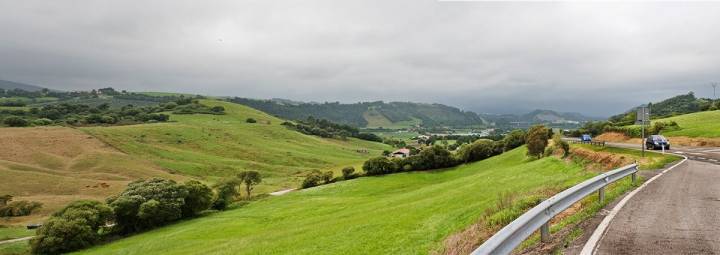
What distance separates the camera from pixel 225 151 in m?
155

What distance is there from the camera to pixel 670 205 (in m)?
12.7

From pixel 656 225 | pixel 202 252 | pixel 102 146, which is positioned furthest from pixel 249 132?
pixel 656 225

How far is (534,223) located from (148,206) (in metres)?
64.8

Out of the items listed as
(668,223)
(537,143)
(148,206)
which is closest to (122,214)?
(148,206)

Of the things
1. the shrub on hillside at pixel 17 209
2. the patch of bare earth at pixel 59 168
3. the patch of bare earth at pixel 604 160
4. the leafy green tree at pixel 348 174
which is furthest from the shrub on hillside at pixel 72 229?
the patch of bare earth at pixel 604 160

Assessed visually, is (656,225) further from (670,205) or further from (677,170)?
(677,170)

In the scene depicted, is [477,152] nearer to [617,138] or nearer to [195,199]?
[617,138]

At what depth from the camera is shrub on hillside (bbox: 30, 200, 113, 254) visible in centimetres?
5262

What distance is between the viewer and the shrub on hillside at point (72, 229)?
173ft

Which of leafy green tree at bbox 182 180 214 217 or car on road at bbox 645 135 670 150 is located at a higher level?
car on road at bbox 645 135 670 150

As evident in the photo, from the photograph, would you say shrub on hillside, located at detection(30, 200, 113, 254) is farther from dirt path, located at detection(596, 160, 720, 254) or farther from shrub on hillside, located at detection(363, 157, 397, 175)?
dirt path, located at detection(596, 160, 720, 254)

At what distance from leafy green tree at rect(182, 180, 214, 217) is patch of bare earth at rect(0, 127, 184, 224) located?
1136 inches

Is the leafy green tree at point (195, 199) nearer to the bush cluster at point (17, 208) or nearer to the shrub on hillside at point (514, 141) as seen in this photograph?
the bush cluster at point (17, 208)

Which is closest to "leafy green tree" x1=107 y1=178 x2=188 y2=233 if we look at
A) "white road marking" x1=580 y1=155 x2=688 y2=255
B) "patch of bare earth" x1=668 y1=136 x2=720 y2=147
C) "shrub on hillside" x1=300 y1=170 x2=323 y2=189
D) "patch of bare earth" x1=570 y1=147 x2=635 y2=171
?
"shrub on hillside" x1=300 y1=170 x2=323 y2=189
